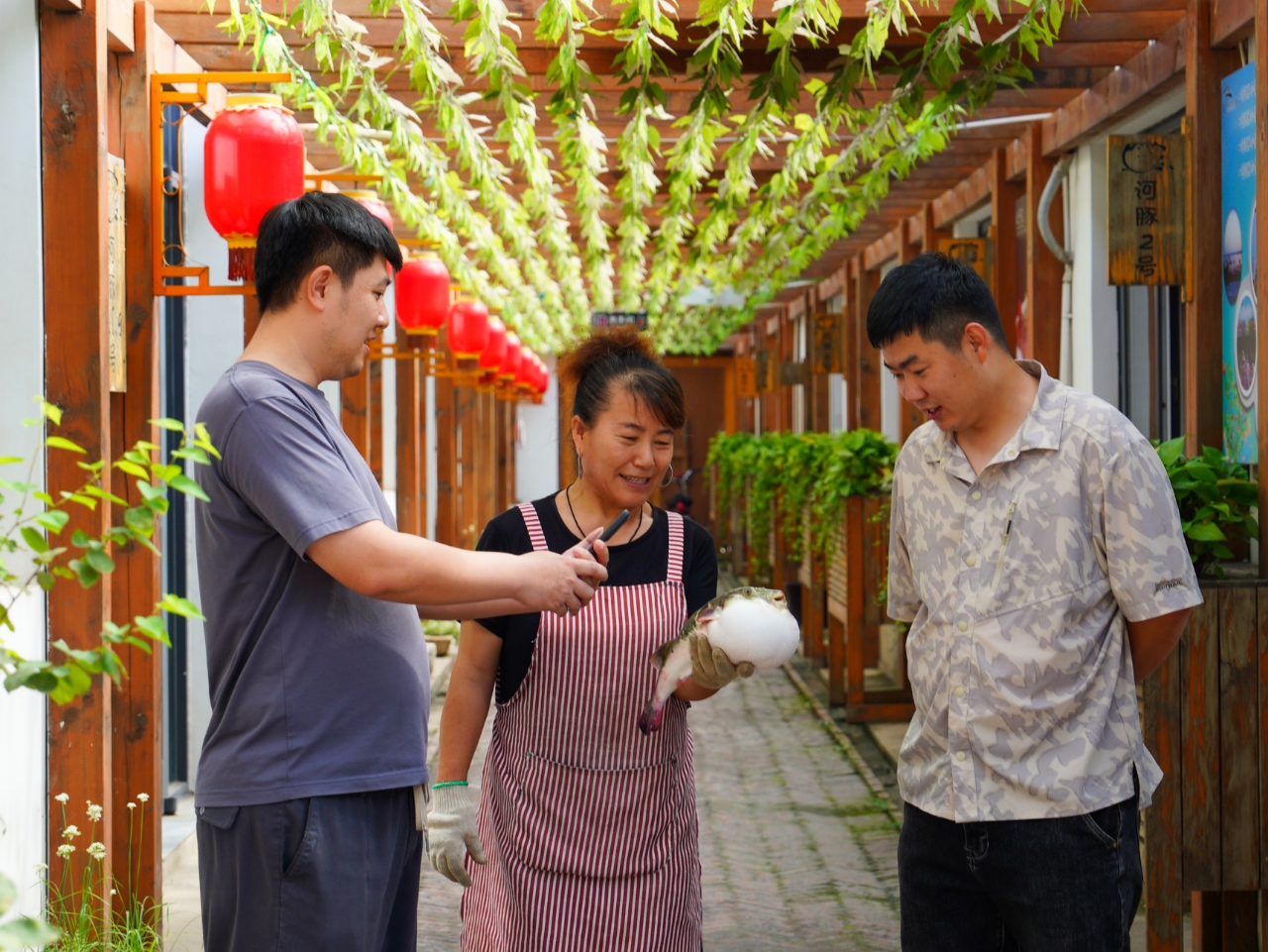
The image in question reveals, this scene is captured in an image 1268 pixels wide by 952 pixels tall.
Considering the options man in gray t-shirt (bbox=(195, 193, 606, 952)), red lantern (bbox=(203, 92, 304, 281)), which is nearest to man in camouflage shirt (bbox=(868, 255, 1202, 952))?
man in gray t-shirt (bbox=(195, 193, 606, 952))

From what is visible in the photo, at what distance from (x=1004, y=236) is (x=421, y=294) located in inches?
119

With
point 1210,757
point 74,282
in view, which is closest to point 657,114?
point 74,282

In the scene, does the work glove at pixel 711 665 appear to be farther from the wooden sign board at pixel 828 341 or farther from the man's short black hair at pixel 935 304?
the wooden sign board at pixel 828 341

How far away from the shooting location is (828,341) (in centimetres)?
1062

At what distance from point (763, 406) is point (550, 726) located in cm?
1532

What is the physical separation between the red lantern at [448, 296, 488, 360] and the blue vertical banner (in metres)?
4.70

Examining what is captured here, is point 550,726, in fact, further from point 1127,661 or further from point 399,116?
point 399,116

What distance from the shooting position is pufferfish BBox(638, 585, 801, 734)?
2006 mm

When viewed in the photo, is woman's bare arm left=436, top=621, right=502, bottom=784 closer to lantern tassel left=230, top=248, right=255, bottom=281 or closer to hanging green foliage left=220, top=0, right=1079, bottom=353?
hanging green foliage left=220, top=0, right=1079, bottom=353

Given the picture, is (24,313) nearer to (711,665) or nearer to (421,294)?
(711,665)

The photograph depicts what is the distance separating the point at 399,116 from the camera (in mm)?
4934

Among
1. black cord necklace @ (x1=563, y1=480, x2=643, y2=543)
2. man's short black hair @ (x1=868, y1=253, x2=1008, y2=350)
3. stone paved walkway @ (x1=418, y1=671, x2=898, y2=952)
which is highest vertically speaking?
man's short black hair @ (x1=868, y1=253, x2=1008, y2=350)

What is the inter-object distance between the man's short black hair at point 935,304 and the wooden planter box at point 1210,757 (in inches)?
55.7

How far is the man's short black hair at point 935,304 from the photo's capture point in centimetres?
214
